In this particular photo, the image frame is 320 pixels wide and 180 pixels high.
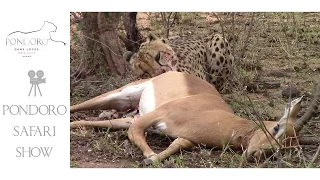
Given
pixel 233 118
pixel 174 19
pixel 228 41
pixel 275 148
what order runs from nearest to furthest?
pixel 275 148
pixel 233 118
pixel 174 19
pixel 228 41

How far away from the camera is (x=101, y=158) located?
15.3 ft

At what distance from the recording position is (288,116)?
14.7ft

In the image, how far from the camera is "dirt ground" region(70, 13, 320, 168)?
15.1 ft

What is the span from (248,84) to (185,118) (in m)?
0.47

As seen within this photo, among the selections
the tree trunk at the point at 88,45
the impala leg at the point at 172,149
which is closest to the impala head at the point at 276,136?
the impala leg at the point at 172,149

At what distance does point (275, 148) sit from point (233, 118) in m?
0.38

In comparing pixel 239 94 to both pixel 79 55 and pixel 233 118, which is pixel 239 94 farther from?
pixel 79 55

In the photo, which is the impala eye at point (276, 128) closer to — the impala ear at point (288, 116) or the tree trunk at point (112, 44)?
the impala ear at point (288, 116)

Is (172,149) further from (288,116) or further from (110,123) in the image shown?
(288,116)

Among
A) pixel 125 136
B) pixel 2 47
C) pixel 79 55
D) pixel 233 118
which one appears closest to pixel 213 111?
pixel 233 118

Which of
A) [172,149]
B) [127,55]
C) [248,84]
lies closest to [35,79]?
[172,149]

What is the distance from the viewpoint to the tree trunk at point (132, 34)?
5.14 metres

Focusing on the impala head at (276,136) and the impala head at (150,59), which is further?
the impala head at (150,59)

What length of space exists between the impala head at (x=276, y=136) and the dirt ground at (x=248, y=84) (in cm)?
5
